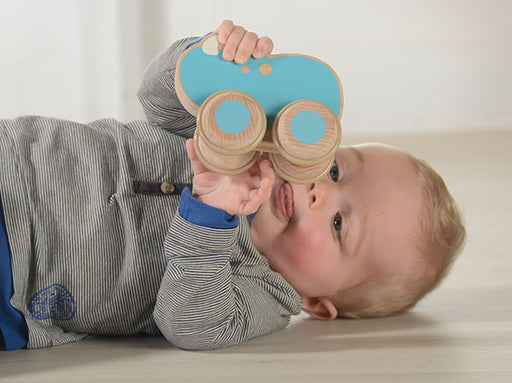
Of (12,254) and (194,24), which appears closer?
(12,254)

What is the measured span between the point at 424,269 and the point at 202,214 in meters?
0.40

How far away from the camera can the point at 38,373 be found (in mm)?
676

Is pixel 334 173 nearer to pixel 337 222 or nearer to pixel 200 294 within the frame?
pixel 337 222

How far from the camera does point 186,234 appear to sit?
75 centimetres

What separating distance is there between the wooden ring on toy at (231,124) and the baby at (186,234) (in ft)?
0.16

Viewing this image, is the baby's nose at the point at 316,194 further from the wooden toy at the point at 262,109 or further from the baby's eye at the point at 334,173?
the wooden toy at the point at 262,109

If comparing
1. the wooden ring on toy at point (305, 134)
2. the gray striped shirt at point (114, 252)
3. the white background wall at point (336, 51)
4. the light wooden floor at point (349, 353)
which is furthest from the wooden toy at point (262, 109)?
the white background wall at point (336, 51)

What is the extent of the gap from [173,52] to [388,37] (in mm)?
1899

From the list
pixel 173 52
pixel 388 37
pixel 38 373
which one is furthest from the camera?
pixel 388 37

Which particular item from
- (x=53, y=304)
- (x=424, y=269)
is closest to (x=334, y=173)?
(x=424, y=269)

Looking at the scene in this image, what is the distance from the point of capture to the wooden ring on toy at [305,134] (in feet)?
2.33

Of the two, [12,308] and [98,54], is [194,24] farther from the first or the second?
[12,308]

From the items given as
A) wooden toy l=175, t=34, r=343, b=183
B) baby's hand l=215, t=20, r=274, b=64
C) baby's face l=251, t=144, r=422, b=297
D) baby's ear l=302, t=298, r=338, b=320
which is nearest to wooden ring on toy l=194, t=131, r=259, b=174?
wooden toy l=175, t=34, r=343, b=183

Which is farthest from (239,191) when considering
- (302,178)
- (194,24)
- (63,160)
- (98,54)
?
(194,24)
